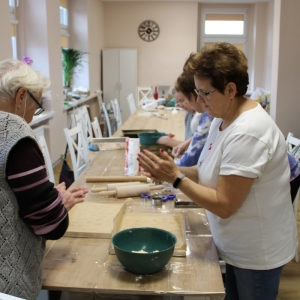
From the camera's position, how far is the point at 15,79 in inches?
49.3

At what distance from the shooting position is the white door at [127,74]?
29.1 feet

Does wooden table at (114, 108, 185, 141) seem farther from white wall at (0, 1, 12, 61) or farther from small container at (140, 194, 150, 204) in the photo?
small container at (140, 194, 150, 204)

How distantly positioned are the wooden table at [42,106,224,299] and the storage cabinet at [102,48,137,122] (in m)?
7.62

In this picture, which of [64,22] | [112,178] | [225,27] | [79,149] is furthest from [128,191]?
[225,27]

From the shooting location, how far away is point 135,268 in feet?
3.96

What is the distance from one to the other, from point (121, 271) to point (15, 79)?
27.3 inches

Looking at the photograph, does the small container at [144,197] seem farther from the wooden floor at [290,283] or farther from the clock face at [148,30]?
the clock face at [148,30]

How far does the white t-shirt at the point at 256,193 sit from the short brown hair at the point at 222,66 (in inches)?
4.7

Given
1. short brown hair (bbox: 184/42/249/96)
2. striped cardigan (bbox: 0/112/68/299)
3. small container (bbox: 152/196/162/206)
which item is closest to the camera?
striped cardigan (bbox: 0/112/68/299)

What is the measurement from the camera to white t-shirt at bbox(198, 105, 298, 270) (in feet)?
4.08

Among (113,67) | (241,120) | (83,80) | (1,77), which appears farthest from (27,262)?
(113,67)

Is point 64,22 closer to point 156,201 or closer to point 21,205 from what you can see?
point 156,201

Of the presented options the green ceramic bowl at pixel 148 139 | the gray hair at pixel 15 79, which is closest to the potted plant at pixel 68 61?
the green ceramic bowl at pixel 148 139

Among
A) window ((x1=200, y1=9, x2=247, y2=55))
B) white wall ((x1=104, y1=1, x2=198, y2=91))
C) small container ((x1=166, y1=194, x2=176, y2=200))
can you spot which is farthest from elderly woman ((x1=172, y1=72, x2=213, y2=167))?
window ((x1=200, y1=9, x2=247, y2=55))
